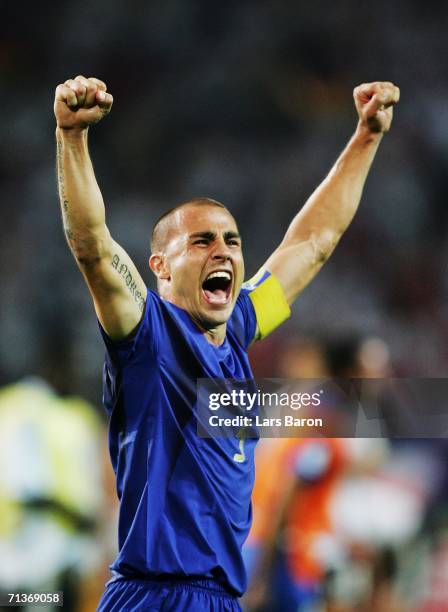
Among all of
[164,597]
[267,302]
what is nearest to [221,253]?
[267,302]

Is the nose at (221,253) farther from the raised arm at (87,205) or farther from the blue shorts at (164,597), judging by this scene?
the blue shorts at (164,597)

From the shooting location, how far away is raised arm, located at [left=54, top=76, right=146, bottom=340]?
1786 millimetres

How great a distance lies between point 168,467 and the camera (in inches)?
80.1

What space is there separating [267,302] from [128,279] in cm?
81

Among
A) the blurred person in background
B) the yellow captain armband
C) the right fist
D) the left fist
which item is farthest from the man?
the blurred person in background

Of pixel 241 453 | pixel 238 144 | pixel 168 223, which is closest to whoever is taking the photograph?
pixel 241 453

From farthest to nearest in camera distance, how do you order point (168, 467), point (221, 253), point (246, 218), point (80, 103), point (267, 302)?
point (246, 218)
point (267, 302)
point (221, 253)
point (168, 467)
point (80, 103)

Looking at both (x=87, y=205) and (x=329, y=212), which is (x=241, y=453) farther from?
(x=329, y=212)

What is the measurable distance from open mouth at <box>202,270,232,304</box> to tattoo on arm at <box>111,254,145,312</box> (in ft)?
1.01

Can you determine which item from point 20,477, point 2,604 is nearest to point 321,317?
point 20,477

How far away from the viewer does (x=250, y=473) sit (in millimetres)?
2172

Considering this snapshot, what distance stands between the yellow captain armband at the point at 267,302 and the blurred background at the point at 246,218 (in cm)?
142

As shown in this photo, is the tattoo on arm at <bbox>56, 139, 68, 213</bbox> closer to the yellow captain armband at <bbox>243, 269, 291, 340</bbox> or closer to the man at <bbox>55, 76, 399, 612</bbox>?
the man at <bbox>55, 76, 399, 612</bbox>

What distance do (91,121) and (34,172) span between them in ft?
14.1
